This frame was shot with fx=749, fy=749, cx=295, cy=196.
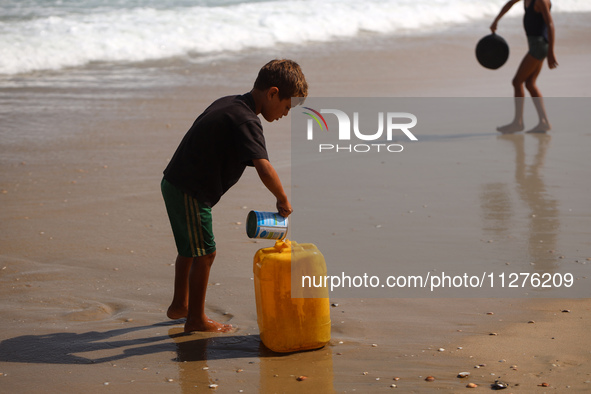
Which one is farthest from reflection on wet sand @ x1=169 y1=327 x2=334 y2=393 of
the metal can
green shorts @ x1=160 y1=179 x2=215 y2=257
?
the metal can

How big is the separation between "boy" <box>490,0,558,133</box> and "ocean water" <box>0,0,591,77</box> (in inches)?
275

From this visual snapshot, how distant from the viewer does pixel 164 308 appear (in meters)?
3.78

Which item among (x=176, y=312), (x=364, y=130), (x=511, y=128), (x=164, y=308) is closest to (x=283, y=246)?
(x=176, y=312)

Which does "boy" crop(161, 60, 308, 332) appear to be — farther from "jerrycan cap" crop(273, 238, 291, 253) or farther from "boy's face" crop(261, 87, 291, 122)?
"jerrycan cap" crop(273, 238, 291, 253)

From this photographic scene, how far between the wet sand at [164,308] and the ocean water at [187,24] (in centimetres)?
570

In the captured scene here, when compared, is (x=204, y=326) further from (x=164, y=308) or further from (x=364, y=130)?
(x=364, y=130)

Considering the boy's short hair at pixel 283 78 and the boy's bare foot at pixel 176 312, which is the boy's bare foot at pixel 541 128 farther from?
the boy's bare foot at pixel 176 312

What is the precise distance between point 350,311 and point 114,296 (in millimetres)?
1238

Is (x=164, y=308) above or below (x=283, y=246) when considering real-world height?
below

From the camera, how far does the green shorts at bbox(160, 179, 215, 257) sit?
131 inches

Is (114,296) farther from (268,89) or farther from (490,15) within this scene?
(490,15)

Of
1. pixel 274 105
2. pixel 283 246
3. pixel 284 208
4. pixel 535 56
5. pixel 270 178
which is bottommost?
pixel 283 246

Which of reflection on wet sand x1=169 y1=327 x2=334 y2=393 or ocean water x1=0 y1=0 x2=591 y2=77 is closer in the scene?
reflection on wet sand x1=169 y1=327 x2=334 y2=393

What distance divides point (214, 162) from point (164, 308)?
3.01ft
